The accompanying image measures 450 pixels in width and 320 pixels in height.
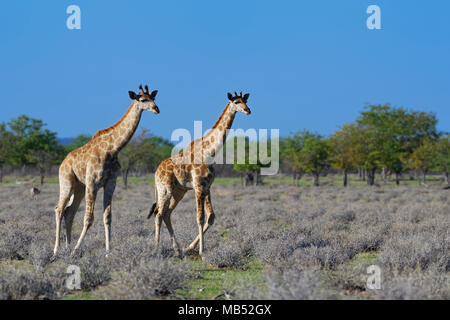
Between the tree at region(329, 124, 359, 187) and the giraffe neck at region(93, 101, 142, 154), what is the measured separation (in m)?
50.4

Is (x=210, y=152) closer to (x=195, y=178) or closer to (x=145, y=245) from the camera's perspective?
(x=195, y=178)

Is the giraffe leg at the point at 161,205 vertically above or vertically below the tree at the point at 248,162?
below

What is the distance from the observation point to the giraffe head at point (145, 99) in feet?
27.1

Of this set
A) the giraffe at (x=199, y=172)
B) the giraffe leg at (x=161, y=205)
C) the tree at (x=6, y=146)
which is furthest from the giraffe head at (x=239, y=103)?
the tree at (x=6, y=146)

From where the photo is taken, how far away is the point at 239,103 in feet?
28.6

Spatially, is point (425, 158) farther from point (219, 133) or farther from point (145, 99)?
point (145, 99)

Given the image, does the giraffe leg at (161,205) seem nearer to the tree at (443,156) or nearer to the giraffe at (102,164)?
the giraffe at (102,164)

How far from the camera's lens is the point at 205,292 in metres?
6.09

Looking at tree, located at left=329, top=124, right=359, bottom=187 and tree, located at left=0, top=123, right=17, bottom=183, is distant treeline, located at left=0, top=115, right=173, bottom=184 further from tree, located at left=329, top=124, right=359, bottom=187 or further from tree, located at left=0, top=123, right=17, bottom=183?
tree, located at left=329, top=124, right=359, bottom=187

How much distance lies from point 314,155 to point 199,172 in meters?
51.4

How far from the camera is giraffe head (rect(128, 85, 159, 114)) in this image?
8.26 metres

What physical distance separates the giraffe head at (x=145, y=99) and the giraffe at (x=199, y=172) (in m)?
1.30
